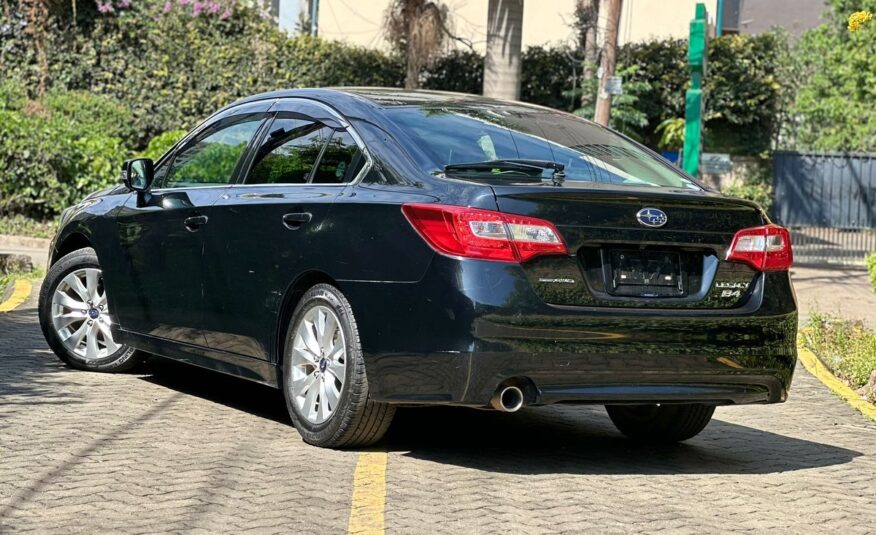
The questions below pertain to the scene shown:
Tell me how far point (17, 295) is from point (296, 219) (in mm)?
6507

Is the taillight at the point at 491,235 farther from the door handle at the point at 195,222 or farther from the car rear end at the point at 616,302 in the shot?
the door handle at the point at 195,222

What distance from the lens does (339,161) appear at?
6.54 m

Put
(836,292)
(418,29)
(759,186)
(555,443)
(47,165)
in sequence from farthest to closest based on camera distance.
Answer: (759,186) < (418,29) < (47,165) < (836,292) < (555,443)

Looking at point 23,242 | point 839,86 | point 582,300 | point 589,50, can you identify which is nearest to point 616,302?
point 582,300

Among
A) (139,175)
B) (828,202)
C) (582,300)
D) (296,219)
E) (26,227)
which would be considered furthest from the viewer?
(828,202)

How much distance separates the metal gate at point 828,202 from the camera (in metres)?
22.4

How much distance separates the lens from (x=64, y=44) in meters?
25.0

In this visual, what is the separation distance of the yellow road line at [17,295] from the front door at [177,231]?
12.6ft

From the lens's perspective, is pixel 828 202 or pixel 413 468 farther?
pixel 828 202

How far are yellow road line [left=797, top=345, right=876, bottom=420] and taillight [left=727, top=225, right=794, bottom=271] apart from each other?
7.51 feet

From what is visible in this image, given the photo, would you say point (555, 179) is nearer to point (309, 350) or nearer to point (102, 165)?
point (309, 350)

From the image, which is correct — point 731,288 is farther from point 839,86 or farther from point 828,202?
point 839,86

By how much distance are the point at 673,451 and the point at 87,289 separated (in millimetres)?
3523

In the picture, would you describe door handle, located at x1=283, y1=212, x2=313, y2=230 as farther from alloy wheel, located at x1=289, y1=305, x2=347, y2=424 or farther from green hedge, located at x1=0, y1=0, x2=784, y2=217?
green hedge, located at x1=0, y1=0, x2=784, y2=217
